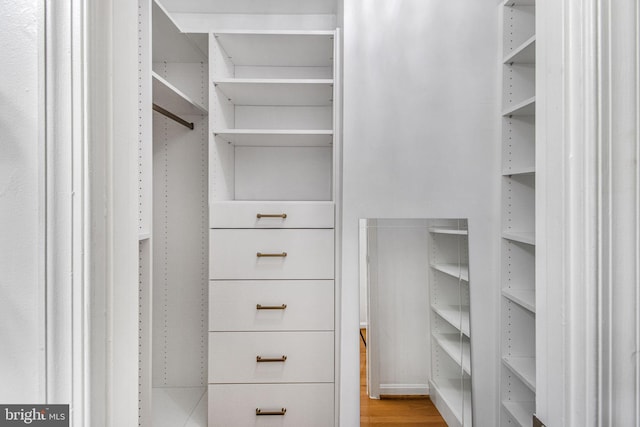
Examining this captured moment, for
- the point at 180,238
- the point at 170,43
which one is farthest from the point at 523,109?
the point at 180,238

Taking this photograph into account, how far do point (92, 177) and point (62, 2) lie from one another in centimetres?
21

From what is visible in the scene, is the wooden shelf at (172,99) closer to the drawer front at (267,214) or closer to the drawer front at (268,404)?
the drawer front at (267,214)

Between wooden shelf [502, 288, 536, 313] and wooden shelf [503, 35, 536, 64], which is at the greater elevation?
wooden shelf [503, 35, 536, 64]

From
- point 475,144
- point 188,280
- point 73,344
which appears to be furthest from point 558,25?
point 188,280

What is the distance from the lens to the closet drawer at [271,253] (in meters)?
1.99

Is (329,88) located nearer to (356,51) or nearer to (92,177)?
(356,51)

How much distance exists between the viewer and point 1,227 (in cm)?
47

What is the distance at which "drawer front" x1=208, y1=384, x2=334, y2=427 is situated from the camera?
196 cm

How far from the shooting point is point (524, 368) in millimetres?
1749

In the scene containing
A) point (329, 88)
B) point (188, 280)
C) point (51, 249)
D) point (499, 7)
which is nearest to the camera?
point (51, 249)

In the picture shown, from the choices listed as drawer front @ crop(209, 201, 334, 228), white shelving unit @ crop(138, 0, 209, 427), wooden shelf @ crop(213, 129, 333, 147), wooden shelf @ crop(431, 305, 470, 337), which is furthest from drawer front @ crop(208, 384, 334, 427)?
wooden shelf @ crop(213, 129, 333, 147)

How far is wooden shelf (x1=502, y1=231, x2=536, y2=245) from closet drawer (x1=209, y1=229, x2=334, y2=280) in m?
0.84

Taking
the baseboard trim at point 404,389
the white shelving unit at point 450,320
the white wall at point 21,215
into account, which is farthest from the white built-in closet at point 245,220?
the white wall at point 21,215

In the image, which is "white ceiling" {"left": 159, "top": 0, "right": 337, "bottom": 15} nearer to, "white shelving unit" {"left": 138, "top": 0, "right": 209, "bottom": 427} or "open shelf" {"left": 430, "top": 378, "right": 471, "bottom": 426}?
"white shelving unit" {"left": 138, "top": 0, "right": 209, "bottom": 427}
